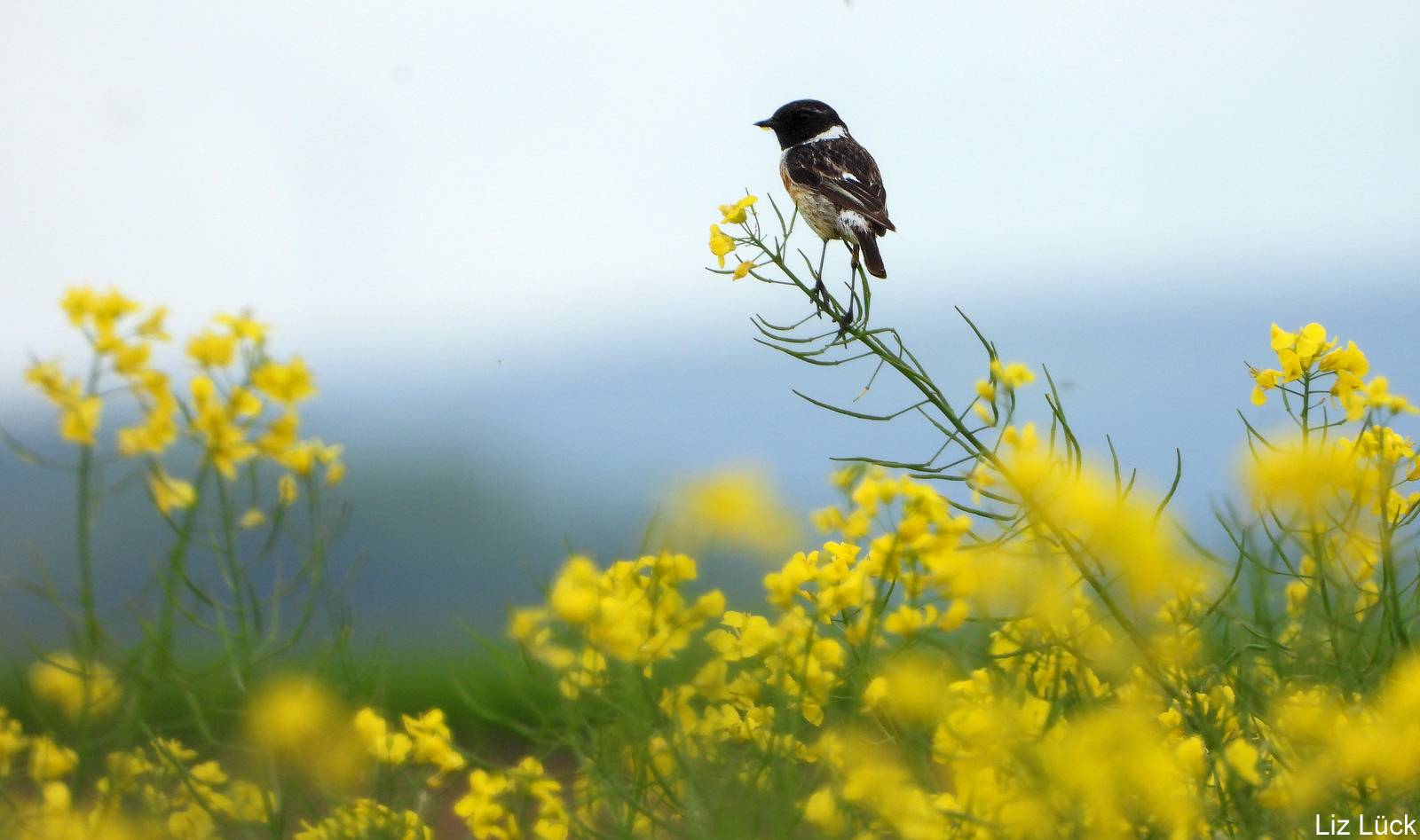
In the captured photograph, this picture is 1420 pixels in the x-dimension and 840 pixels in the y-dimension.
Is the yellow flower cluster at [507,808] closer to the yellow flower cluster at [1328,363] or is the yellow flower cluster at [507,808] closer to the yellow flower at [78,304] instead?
the yellow flower at [78,304]

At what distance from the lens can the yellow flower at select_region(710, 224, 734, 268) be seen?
160 cm

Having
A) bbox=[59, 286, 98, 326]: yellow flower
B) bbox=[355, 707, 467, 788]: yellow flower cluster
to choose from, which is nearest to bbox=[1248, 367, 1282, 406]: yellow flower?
bbox=[355, 707, 467, 788]: yellow flower cluster

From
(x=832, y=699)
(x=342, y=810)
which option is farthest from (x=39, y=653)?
(x=832, y=699)

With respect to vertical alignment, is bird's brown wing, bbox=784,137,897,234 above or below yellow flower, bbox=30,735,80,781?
above

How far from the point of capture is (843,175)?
2875 millimetres

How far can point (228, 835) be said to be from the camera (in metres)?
1.49

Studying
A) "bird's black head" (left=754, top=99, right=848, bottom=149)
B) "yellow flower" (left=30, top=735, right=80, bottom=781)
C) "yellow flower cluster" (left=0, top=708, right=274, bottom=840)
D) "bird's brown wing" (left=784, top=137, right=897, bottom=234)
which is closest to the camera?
"yellow flower cluster" (left=0, top=708, right=274, bottom=840)

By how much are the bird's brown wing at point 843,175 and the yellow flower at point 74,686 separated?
73.5 inches

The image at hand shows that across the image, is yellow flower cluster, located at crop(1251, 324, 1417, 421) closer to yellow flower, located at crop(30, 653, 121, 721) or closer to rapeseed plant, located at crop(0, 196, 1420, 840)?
rapeseed plant, located at crop(0, 196, 1420, 840)

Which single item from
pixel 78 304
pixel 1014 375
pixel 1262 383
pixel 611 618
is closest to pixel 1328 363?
pixel 1262 383

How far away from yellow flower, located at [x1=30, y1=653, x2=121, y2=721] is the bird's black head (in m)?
2.50

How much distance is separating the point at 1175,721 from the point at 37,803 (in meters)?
1.61

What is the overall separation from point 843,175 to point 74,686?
2.14 metres

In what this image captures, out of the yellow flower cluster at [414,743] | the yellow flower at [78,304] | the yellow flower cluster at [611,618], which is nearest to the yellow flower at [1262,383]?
the yellow flower cluster at [611,618]
